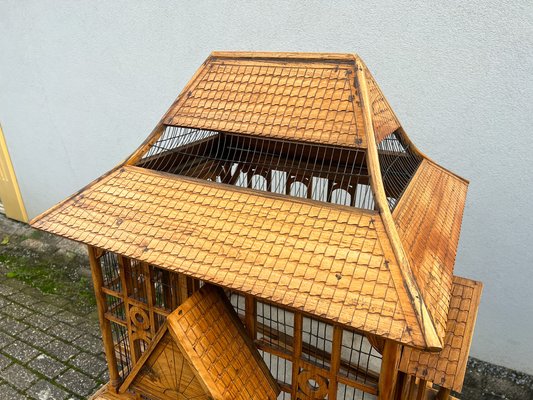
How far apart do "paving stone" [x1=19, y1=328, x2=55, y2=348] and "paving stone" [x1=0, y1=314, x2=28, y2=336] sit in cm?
11

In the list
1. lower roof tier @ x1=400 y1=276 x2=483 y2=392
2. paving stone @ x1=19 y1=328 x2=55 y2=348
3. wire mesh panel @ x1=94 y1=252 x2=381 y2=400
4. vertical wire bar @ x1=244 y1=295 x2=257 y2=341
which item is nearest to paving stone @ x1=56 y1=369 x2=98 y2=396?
paving stone @ x1=19 y1=328 x2=55 y2=348

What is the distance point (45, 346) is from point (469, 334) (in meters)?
5.23

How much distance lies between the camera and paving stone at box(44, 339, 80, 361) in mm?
5277

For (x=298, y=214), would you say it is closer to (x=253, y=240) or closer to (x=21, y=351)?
(x=253, y=240)

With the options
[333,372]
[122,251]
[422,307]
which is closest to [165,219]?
[122,251]

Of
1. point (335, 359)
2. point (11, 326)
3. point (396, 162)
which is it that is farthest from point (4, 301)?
point (396, 162)

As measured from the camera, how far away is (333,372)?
2.29 m

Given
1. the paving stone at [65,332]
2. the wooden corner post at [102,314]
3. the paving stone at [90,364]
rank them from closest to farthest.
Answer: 1. the wooden corner post at [102,314]
2. the paving stone at [90,364]
3. the paving stone at [65,332]

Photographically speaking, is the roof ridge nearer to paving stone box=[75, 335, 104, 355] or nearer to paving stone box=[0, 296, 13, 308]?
paving stone box=[75, 335, 104, 355]

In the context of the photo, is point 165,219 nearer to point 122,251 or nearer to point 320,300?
point 122,251

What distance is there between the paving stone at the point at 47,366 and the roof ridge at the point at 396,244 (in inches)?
188

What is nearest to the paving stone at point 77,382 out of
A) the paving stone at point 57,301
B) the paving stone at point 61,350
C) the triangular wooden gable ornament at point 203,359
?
the paving stone at point 61,350

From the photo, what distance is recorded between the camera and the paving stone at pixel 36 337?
5477mm

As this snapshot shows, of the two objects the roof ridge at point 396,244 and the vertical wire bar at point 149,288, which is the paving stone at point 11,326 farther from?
the roof ridge at point 396,244
